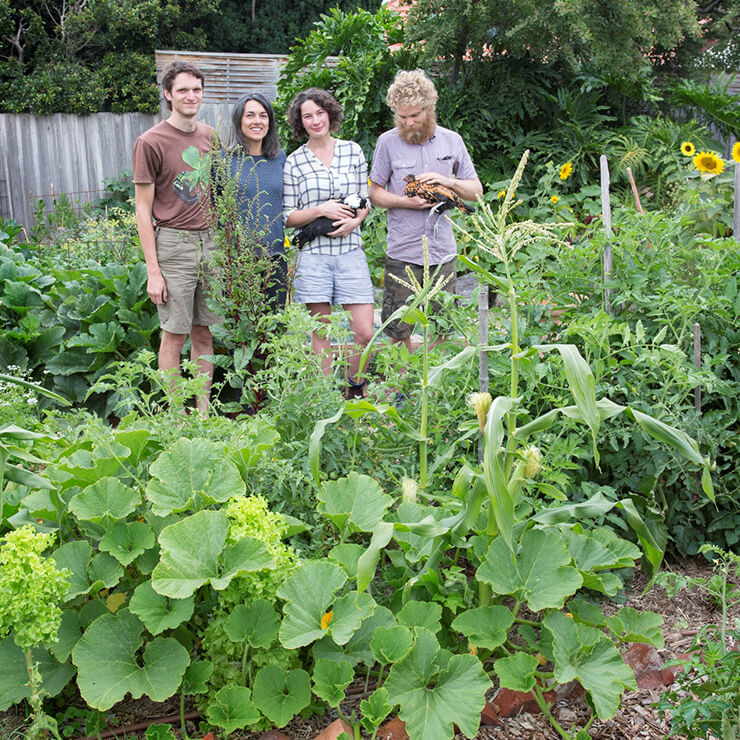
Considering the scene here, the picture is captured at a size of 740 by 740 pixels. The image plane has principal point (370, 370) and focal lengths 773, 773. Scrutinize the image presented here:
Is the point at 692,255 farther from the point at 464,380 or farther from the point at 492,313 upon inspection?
the point at 464,380

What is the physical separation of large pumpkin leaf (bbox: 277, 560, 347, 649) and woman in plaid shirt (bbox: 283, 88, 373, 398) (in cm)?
207

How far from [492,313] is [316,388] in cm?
95

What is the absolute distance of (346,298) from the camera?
393 cm

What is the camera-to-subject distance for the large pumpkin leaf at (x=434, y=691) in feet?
5.40

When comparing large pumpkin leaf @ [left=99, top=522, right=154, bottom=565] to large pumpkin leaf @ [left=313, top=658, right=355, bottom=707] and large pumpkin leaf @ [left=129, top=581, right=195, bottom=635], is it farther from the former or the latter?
large pumpkin leaf @ [left=313, top=658, right=355, bottom=707]

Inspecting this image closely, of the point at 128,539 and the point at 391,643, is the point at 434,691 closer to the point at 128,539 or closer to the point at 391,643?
the point at 391,643

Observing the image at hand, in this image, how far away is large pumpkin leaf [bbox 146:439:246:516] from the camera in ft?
6.38

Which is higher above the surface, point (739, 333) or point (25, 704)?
point (739, 333)

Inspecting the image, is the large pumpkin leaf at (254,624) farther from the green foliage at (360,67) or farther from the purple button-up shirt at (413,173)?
the green foliage at (360,67)

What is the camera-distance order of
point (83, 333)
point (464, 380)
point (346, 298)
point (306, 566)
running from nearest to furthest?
1. point (306, 566)
2. point (464, 380)
3. point (346, 298)
4. point (83, 333)

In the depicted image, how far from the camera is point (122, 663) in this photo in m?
1.77

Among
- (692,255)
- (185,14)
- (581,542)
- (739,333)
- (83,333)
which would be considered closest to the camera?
(581,542)

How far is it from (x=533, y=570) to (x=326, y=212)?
2.41m

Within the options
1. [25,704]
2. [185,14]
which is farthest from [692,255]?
[185,14]
